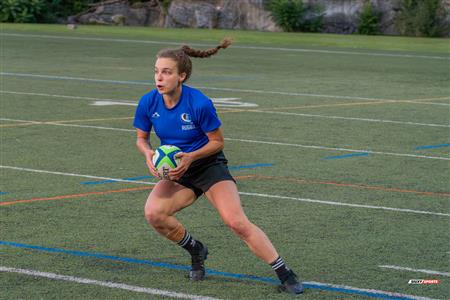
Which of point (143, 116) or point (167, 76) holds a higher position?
point (167, 76)

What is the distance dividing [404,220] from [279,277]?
2942mm

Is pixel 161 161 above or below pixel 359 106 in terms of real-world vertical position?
above

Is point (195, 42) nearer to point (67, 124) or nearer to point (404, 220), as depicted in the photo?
point (67, 124)

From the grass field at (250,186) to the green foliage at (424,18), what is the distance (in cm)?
1589

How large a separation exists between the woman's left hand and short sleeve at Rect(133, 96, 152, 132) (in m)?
0.41

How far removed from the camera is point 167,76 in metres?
7.43

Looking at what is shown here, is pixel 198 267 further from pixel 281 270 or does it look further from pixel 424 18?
pixel 424 18

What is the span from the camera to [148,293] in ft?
24.5

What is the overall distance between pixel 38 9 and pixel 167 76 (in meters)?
43.2

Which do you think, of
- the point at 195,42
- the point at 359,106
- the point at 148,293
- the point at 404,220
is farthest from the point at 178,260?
the point at 195,42

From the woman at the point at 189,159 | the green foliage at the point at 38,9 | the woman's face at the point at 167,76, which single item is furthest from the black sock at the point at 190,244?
the green foliage at the point at 38,9

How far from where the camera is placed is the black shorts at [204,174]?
7.63m

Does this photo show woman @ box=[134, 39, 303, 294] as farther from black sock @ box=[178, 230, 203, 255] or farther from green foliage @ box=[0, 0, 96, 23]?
green foliage @ box=[0, 0, 96, 23]

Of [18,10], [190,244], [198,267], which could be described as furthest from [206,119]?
[18,10]
